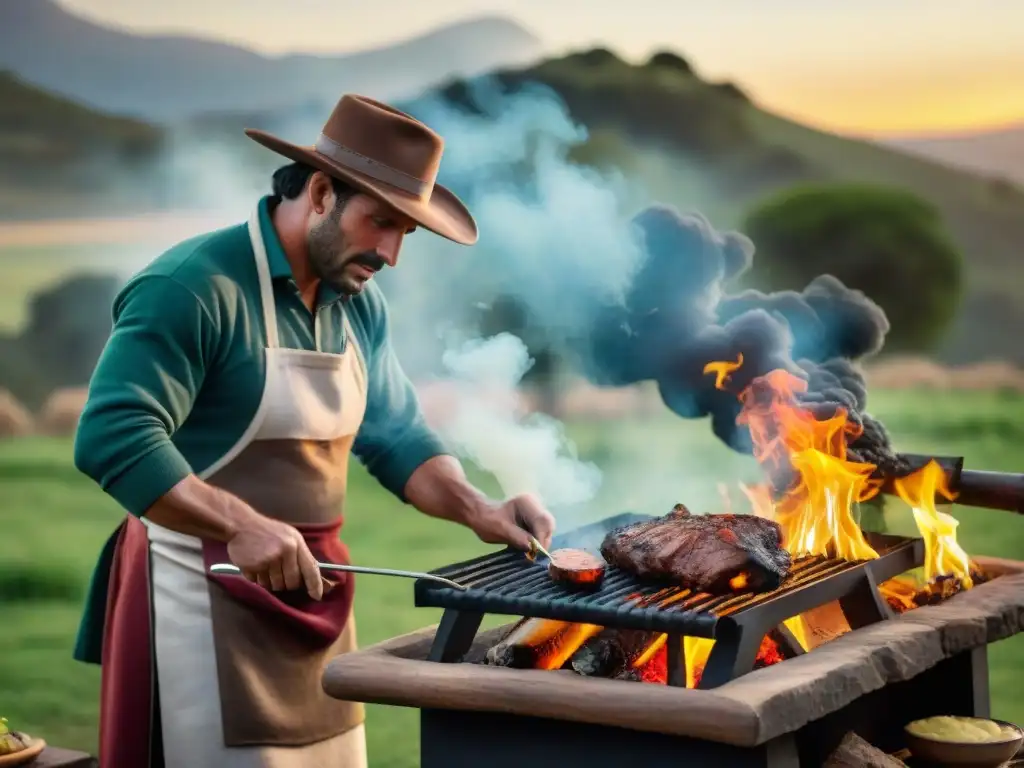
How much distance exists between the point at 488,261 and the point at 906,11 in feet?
18.6

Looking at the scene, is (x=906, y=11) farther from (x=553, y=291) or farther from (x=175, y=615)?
(x=175, y=615)

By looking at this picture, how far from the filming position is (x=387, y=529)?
12109 millimetres

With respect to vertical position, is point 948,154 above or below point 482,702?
above

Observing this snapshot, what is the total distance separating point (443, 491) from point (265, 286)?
0.84m

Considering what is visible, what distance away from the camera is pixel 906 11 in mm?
15992

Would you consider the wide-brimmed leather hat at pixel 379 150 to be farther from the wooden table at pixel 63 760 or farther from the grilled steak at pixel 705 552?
the wooden table at pixel 63 760

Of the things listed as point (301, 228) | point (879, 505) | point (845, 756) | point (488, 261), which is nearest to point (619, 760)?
point (845, 756)

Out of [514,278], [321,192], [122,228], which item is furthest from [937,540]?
[122,228]

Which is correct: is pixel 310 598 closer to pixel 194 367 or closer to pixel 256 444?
pixel 256 444

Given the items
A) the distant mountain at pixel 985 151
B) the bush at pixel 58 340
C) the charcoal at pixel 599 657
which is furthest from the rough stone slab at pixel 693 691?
the distant mountain at pixel 985 151

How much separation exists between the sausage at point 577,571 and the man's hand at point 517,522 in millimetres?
359

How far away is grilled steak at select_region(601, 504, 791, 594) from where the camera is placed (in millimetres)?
3154

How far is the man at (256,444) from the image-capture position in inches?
135

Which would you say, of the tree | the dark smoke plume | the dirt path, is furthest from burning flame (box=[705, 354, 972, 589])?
the tree
